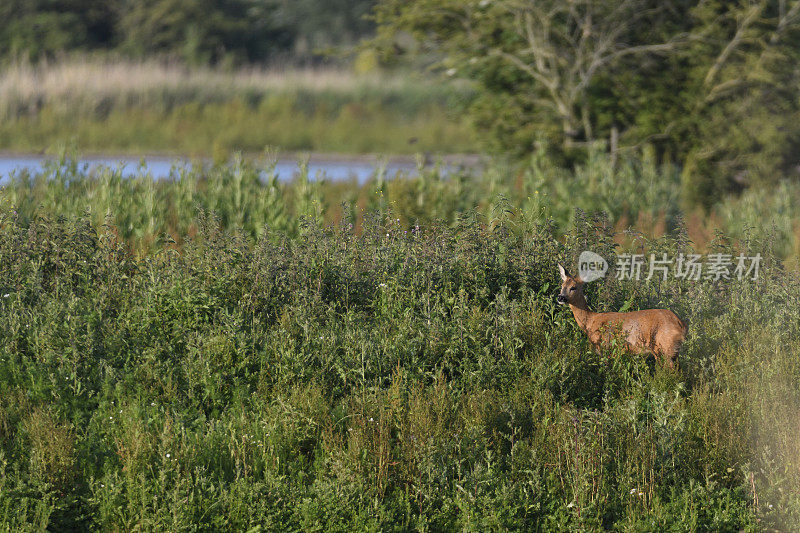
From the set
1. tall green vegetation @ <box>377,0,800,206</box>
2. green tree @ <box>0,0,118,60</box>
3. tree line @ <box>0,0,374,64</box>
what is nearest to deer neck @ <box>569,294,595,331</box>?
tall green vegetation @ <box>377,0,800,206</box>

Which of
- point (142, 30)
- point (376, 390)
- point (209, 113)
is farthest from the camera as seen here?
point (142, 30)

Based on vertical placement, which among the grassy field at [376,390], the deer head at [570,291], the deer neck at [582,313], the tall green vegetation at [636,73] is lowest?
the grassy field at [376,390]

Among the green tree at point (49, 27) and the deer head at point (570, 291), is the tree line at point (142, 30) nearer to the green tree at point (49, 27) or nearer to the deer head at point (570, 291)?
the green tree at point (49, 27)

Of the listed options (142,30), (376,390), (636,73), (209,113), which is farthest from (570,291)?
(142,30)

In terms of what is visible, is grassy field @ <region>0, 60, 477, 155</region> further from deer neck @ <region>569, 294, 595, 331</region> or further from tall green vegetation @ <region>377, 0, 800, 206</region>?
deer neck @ <region>569, 294, 595, 331</region>

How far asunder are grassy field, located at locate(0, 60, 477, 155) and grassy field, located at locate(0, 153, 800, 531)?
14.3 metres

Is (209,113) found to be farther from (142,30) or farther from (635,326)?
(635,326)

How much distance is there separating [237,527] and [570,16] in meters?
10.8

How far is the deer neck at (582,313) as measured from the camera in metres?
5.64

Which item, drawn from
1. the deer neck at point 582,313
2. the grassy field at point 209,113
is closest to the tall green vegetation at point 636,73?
the grassy field at point 209,113

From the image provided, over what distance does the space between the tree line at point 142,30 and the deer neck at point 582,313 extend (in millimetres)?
24662

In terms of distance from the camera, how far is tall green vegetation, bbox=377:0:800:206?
43.4 feet

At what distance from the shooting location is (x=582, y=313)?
5.67 metres

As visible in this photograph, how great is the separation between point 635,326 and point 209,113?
63.8 feet
